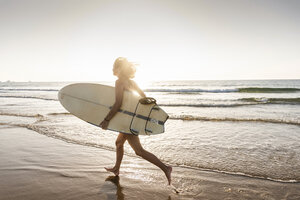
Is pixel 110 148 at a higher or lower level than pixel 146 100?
lower

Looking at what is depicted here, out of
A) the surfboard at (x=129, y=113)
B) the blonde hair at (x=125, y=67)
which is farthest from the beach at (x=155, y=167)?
the blonde hair at (x=125, y=67)

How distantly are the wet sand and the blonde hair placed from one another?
160 centimetres

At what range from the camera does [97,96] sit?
3.64 metres

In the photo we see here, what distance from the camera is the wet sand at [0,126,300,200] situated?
100 inches

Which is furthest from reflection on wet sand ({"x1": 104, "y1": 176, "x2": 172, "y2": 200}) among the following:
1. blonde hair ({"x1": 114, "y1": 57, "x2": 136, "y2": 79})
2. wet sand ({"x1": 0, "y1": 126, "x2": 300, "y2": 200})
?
blonde hair ({"x1": 114, "y1": 57, "x2": 136, "y2": 79})

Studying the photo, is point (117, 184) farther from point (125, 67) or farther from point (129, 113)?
point (125, 67)

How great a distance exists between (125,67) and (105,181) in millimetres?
1742

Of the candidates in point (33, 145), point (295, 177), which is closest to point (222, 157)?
point (295, 177)

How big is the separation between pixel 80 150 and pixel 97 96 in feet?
4.89

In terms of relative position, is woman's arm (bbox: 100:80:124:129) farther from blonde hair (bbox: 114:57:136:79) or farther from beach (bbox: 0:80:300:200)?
beach (bbox: 0:80:300:200)

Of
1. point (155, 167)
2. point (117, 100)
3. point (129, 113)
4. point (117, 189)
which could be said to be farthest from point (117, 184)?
point (117, 100)

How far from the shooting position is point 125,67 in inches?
105

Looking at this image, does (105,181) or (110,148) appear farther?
(110,148)

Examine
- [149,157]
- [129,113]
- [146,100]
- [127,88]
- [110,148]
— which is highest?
[127,88]
